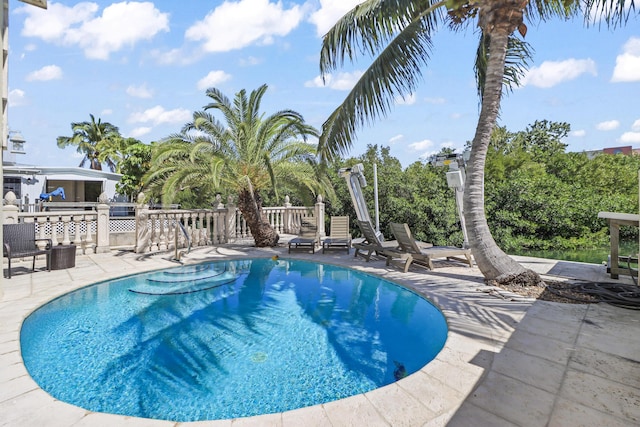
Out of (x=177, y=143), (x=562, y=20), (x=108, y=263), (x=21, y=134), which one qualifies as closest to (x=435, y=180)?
(x=562, y=20)

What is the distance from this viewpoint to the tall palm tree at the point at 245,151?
11148 mm

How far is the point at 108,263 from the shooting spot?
30.8 feet

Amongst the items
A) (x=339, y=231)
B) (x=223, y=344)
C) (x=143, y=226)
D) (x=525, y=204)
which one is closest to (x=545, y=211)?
(x=525, y=204)

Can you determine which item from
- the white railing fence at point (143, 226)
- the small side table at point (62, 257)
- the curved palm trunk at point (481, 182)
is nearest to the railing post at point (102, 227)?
the white railing fence at point (143, 226)

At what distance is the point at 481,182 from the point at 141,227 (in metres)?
10.5

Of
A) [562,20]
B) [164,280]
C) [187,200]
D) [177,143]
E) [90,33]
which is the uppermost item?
[90,33]

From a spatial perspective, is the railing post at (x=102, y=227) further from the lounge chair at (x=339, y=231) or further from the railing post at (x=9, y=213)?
the lounge chair at (x=339, y=231)

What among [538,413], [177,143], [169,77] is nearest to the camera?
[538,413]

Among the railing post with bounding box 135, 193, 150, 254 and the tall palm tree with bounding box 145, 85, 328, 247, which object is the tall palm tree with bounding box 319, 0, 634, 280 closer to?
the tall palm tree with bounding box 145, 85, 328, 247

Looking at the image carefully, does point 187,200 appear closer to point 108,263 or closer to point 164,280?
point 108,263

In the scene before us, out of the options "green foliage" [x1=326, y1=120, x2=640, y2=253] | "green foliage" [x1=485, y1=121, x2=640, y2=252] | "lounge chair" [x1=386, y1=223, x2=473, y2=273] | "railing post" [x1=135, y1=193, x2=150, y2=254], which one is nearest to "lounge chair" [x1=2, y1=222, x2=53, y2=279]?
"railing post" [x1=135, y1=193, x2=150, y2=254]

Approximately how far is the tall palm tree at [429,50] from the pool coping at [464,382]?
5.89 ft

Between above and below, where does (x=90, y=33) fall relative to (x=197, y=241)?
above

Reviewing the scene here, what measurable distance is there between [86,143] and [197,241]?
1209 inches
